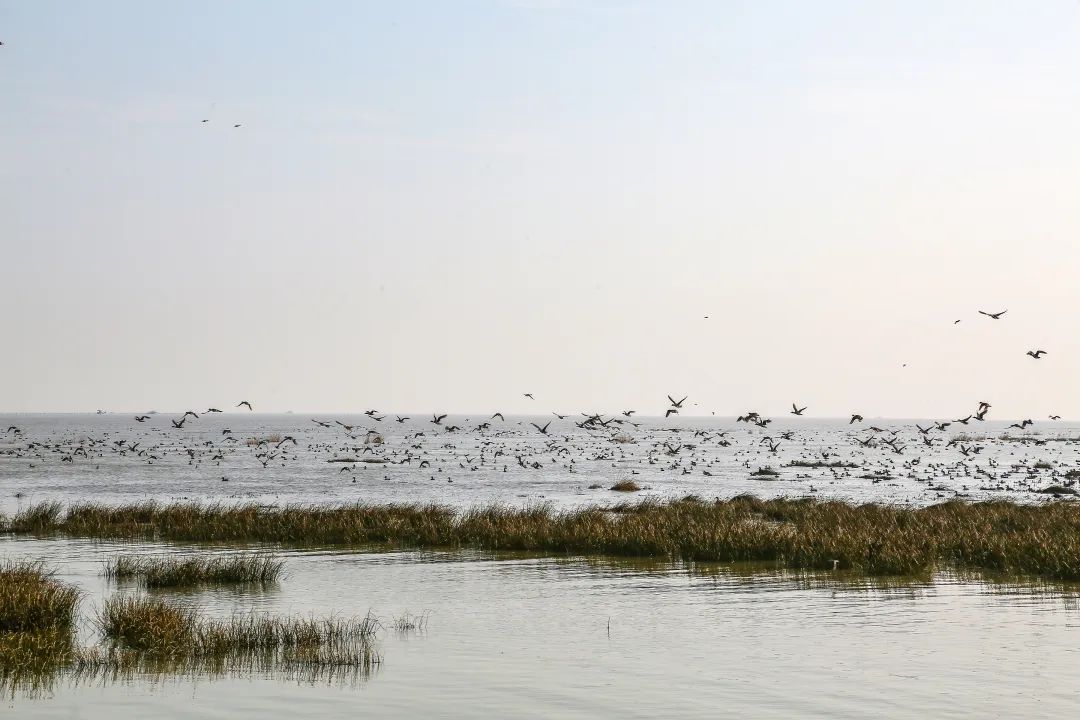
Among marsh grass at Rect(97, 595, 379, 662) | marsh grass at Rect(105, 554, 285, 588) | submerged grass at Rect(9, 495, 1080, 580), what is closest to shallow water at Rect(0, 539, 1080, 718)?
marsh grass at Rect(105, 554, 285, 588)

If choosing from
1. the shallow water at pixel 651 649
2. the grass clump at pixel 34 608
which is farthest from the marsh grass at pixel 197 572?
the grass clump at pixel 34 608

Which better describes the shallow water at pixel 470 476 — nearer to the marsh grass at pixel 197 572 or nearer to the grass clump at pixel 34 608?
the marsh grass at pixel 197 572

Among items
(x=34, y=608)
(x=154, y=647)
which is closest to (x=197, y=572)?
(x=34, y=608)

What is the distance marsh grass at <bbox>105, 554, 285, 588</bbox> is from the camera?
2662cm

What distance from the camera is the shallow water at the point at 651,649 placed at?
52.0 feet

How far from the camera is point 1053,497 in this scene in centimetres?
6238

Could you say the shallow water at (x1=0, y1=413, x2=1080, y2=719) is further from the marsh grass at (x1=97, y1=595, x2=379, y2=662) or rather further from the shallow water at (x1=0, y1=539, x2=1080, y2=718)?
the marsh grass at (x1=97, y1=595, x2=379, y2=662)

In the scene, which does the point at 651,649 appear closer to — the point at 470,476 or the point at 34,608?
the point at 34,608

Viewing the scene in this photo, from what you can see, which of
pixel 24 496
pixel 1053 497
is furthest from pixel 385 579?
pixel 1053 497

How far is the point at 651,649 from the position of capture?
20.0m

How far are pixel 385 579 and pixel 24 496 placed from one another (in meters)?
41.6

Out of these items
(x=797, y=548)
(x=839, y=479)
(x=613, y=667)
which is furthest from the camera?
(x=839, y=479)

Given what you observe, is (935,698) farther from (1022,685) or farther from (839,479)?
(839,479)

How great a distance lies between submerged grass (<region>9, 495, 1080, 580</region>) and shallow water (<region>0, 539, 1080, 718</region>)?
6.18 feet
